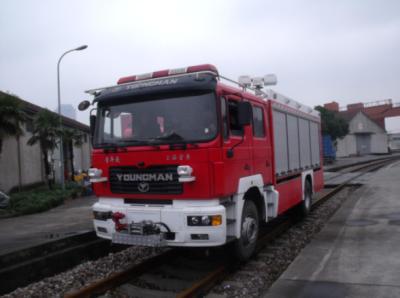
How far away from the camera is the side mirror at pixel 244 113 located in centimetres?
625

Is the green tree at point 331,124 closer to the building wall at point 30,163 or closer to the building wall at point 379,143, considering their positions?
the building wall at point 379,143

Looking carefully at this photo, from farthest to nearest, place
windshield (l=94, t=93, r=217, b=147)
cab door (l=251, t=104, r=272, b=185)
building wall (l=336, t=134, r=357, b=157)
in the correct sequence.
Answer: building wall (l=336, t=134, r=357, b=157) < cab door (l=251, t=104, r=272, b=185) < windshield (l=94, t=93, r=217, b=147)

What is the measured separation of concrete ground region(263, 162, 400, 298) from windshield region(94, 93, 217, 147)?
238 centimetres

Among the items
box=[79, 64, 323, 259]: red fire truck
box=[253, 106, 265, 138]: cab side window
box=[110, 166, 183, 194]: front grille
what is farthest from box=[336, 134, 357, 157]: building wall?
box=[110, 166, 183, 194]: front grille

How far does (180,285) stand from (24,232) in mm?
6559

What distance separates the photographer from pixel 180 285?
629cm

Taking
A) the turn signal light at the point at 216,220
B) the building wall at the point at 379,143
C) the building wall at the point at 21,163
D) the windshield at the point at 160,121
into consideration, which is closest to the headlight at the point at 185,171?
the windshield at the point at 160,121

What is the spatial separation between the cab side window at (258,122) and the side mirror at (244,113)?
47.5 inches

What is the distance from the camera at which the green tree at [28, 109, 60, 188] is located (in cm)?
2639

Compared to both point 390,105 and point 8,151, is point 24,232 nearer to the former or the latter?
point 8,151

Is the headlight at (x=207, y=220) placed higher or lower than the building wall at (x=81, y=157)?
lower

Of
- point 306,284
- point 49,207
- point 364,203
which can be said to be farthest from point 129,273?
point 49,207

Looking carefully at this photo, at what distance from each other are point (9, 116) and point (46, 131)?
584 cm

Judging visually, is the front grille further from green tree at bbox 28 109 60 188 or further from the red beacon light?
green tree at bbox 28 109 60 188
